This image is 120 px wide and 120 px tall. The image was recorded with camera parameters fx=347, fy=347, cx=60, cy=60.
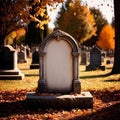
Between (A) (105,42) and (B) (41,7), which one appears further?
(A) (105,42)

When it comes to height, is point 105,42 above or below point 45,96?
above

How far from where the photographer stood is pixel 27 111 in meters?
9.26

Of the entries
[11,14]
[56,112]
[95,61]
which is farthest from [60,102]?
[11,14]

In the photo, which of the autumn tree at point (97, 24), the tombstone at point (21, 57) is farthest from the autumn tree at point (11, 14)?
the autumn tree at point (97, 24)

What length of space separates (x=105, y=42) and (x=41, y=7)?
53250 mm

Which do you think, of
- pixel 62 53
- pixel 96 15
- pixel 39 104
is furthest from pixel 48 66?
pixel 96 15

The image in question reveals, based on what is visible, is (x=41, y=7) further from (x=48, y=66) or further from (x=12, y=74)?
(x=48, y=66)

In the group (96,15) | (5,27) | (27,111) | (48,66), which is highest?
(96,15)

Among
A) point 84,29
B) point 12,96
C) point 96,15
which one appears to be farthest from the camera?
point 96,15

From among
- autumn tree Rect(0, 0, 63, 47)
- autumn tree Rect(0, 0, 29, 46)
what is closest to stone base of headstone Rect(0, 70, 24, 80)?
autumn tree Rect(0, 0, 63, 47)

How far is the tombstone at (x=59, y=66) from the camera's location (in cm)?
1013

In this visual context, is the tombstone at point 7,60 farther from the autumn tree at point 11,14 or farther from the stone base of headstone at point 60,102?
the stone base of headstone at point 60,102

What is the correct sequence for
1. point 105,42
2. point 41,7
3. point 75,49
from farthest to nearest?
point 105,42 → point 41,7 → point 75,49

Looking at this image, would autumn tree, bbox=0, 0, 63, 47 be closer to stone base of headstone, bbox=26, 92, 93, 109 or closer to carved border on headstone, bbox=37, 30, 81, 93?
carved border on headstone, bbox=37, 30, 81, 93
